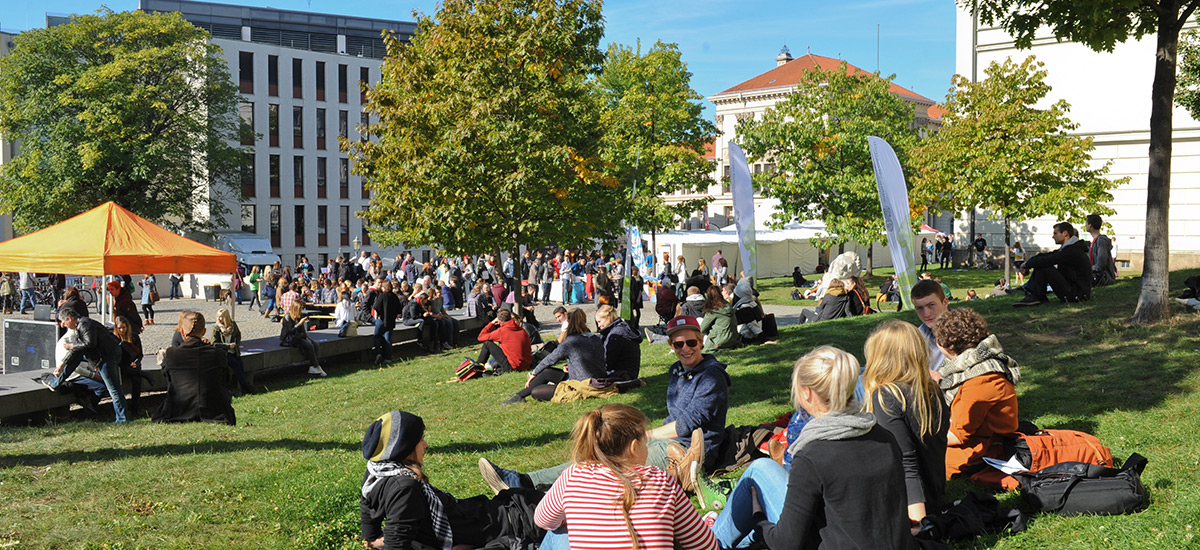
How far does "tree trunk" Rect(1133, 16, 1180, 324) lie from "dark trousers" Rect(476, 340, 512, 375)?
8573 mm

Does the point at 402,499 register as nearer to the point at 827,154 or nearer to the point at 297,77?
the point at 827,154

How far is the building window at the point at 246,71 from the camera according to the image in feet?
193

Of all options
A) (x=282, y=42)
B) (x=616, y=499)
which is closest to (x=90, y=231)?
(x=616, y=499)

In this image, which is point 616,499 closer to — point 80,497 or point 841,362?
point 841,362

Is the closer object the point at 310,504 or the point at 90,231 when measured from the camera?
the point at 310,504

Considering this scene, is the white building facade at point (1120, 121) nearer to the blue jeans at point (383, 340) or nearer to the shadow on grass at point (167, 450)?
the blue jeans at point (383, 340)

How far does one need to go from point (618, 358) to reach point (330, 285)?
1748cm

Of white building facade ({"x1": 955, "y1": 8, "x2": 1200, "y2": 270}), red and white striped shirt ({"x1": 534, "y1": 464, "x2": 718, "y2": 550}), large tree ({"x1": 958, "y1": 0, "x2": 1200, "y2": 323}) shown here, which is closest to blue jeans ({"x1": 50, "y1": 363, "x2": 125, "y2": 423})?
red and white striped shirt ({"x1": 534, "y1": 464, "x2": 718, "y2": 550})

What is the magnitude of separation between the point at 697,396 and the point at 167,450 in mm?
5181

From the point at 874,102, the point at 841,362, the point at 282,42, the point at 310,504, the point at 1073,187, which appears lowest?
the point at 310,504

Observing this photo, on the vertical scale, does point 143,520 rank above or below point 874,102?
below

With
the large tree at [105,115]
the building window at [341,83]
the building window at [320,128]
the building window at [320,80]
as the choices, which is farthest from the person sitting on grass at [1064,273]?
the building window at [341,83]

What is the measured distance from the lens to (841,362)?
3.88 metres

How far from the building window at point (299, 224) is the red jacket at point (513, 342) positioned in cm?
5156
